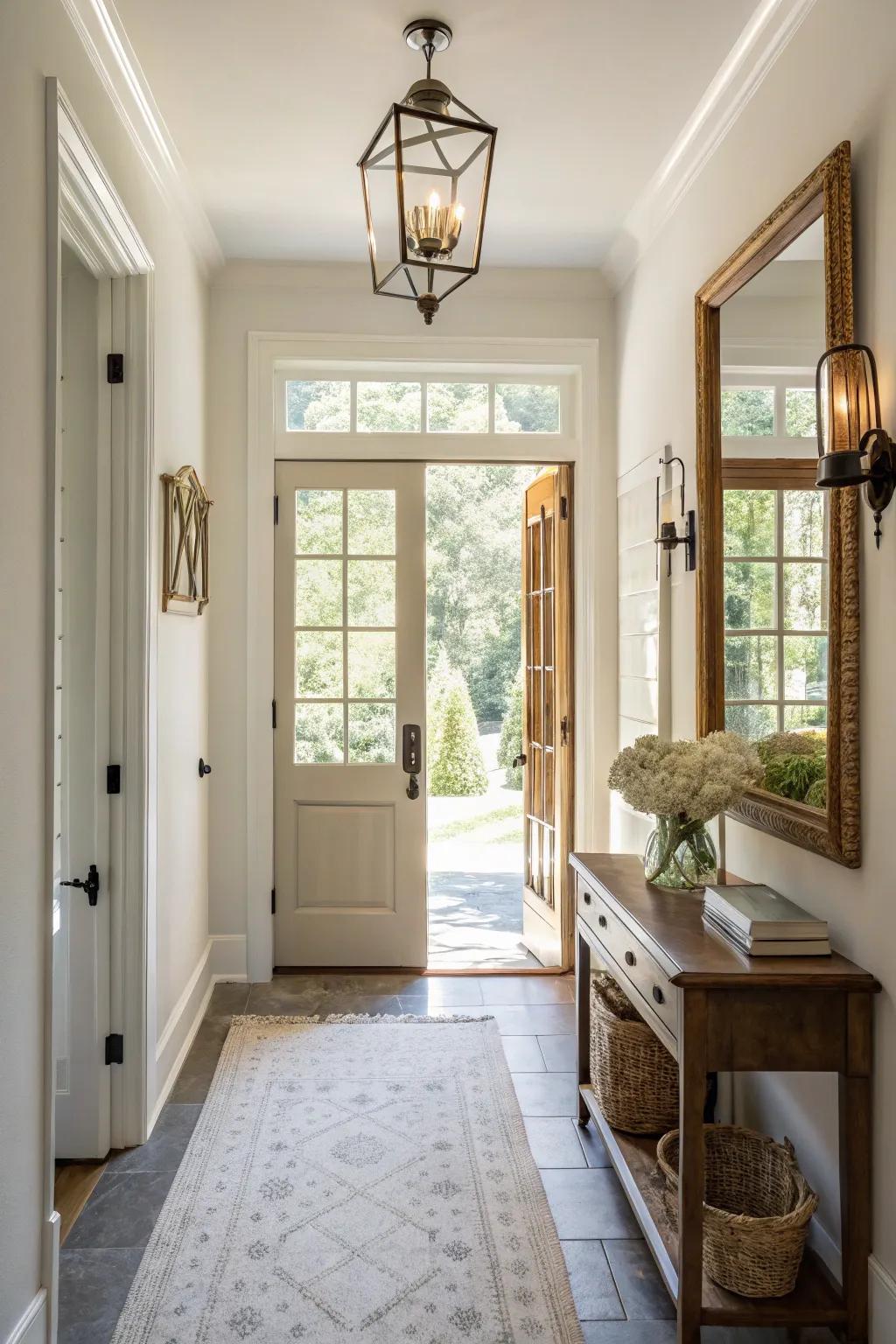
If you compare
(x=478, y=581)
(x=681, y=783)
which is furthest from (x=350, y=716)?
(x=478, y=581)

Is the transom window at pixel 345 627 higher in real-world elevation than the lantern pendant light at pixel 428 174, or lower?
lower

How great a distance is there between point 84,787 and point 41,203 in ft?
4.82

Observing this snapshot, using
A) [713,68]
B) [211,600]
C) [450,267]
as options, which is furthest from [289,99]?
[211,600]

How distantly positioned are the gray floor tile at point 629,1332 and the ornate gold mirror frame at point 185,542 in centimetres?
220

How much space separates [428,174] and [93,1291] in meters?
2.71

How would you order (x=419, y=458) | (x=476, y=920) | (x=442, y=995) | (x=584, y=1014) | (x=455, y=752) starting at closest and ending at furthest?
(x=584, y=1014) < (x=442, y=995) < (x=419, y=458) < (x=476, y=920) < (x=455, y=752)

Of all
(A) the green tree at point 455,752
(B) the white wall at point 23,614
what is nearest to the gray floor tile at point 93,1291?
(B) the white wall at point 23,614

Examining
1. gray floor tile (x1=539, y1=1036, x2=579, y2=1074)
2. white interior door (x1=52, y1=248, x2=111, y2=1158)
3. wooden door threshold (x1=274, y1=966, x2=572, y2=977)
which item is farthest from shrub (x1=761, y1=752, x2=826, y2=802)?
wooden door threshold (x1=274, y1=966, x2=572, y2=977)

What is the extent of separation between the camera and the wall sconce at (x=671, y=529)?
2.80 m

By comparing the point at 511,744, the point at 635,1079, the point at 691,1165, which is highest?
the point at 511,744

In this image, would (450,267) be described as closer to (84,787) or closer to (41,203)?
(41,203)

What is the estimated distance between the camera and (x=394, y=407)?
13.1 feet

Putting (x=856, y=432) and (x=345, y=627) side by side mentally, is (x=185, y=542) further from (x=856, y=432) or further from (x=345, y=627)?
(x=856, y=432)

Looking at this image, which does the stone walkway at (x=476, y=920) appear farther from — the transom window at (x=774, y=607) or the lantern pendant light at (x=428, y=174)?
the lantern pendant light at (x=428, y=174)
